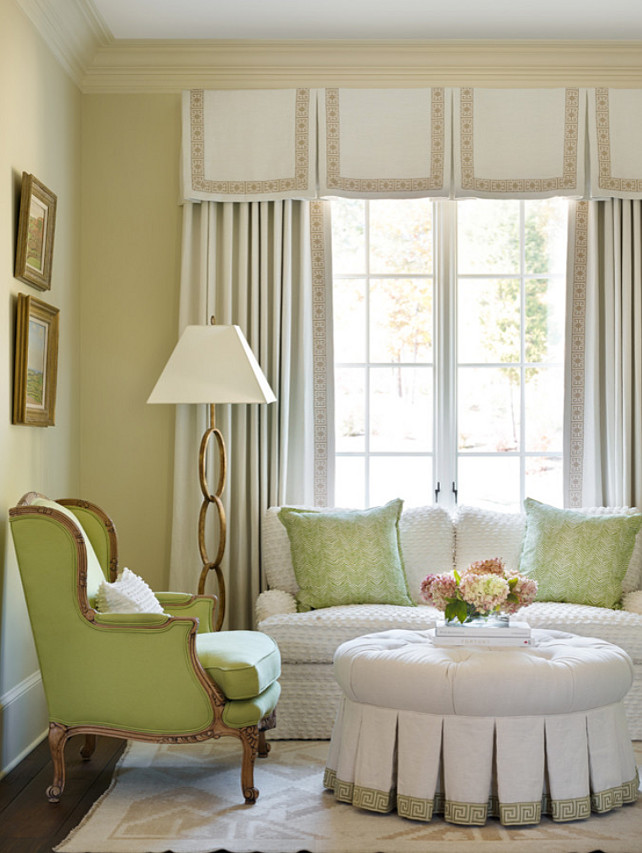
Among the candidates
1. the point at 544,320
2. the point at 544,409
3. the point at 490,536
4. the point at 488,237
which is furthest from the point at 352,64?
the point at 490,536

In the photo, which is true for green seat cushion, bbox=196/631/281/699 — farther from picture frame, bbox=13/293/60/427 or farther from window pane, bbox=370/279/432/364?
window pane, bbox=370/279/432/364

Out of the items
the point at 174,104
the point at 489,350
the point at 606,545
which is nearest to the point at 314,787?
the point at 606,545

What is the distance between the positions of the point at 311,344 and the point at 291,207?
68 centimetres

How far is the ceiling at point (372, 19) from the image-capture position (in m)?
4.18

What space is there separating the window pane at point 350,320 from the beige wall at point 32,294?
51.0 inches

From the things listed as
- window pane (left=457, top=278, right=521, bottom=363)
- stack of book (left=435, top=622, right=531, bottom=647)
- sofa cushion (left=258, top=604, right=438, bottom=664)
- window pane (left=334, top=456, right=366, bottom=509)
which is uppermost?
window pane (left=457, top=278, right=521, bottom=363)

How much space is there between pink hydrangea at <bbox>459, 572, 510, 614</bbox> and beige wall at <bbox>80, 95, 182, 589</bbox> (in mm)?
1957

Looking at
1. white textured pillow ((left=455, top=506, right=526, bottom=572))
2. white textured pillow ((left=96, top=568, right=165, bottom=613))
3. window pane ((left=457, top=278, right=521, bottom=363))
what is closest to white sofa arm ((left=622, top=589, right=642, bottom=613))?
white textured pillow ((left=455, top=506, right=526, bottom=572))

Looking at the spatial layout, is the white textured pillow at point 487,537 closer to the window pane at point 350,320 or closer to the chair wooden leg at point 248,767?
the window pane at point 350,320

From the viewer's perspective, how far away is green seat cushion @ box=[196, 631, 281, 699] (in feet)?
10.3

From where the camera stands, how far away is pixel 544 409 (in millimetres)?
4793

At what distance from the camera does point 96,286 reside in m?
4.70

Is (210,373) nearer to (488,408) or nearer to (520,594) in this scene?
(488,408)

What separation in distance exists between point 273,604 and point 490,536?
3.54 ft
